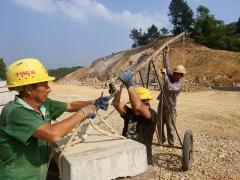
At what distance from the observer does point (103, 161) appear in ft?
5.10

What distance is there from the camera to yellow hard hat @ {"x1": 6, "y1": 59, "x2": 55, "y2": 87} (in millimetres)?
1541

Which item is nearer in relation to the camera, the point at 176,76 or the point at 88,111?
the point at 88,111

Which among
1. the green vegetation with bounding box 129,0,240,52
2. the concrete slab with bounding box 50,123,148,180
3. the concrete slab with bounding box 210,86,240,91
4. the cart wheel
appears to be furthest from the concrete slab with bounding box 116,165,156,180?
the green vegetation with bounding box 129,0,240,52

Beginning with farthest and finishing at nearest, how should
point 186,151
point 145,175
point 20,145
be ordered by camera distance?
point 186,151
point 145,175
point 20,145

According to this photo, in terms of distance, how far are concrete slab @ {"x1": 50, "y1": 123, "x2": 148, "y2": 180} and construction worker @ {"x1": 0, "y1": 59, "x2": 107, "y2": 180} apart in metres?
0.25

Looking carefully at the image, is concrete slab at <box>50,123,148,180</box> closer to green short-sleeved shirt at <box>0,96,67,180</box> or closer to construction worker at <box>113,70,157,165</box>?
green short-sleeved shirt at <box>0,96,67,180</box>

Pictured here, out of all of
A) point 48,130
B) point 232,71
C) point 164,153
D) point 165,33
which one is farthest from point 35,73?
point 165,33

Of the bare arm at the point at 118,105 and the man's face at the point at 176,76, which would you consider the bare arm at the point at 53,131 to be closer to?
the bare arm at the point at 118,105

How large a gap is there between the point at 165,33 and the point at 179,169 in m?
35.9

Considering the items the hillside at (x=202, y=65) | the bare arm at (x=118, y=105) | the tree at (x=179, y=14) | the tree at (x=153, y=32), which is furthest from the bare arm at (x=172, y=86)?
the tree at (x=153, y=32)

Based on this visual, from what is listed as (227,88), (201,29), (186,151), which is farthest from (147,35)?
(186,151)

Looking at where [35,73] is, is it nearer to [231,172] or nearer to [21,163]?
[21,163]

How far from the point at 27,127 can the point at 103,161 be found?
676mm

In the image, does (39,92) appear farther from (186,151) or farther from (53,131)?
(186,151)
